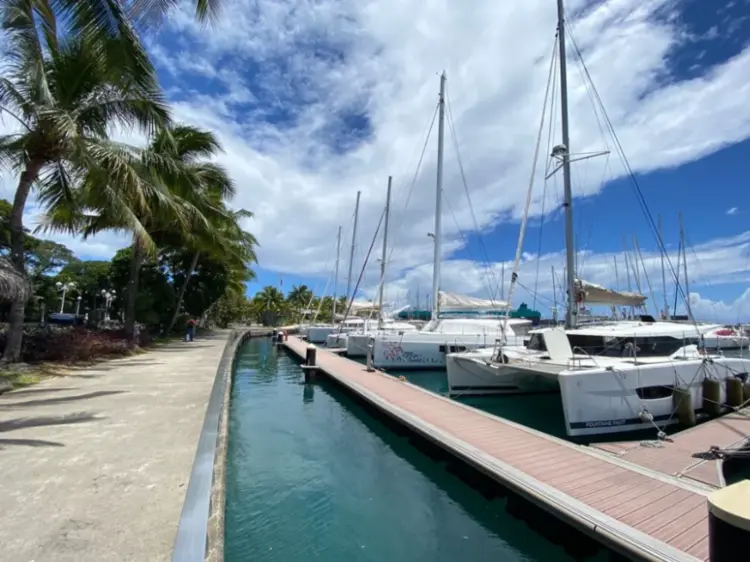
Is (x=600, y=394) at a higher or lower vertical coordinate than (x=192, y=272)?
lower

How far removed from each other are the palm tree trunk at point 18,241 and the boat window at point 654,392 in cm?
1549

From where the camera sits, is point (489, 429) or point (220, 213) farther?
point (220, 213)

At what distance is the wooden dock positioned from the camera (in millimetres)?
4641

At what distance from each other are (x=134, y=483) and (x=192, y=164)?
2405cm

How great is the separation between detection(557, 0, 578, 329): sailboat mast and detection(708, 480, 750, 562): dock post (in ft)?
38.3

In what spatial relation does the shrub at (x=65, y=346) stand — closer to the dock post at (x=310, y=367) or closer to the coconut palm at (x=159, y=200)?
the coconut palm at (x=159, y=200)

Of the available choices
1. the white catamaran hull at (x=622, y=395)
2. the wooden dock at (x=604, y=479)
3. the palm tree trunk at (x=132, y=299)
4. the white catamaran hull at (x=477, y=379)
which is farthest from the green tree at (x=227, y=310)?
the white catamaran hull at (x=622, y=395)

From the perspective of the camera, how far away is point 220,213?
2684 cm

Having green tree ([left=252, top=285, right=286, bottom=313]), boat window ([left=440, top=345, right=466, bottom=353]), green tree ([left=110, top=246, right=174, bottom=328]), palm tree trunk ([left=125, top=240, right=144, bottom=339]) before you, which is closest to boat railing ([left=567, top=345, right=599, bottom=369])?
boat window ([left=440, top=345, right=466, bottom=353])

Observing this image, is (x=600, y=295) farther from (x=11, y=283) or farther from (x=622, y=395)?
(x=11, y=283)

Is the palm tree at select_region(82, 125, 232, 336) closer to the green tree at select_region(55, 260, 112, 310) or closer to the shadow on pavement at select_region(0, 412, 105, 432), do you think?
the shadow on pavement at select_region(0, 412, 105, 432)

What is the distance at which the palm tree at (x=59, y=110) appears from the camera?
1079 centimetres

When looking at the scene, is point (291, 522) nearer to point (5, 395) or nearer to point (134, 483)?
point (134, 483)

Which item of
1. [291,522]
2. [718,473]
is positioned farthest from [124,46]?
[718,473]
